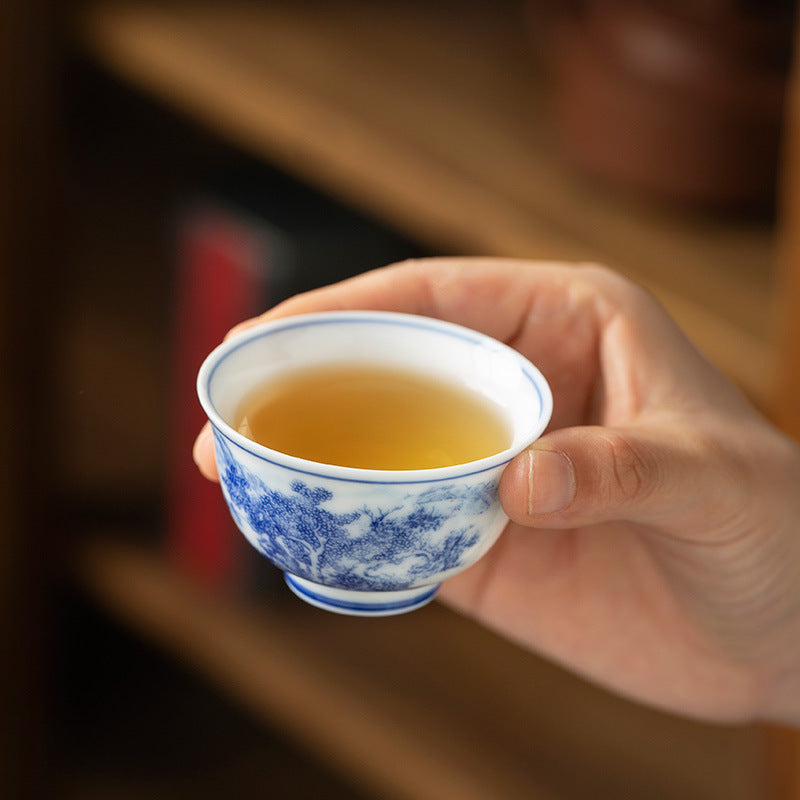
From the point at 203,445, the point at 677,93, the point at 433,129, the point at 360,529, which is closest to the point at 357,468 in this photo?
the point at 360,529

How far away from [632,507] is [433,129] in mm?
733

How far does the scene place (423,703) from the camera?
1.55 m

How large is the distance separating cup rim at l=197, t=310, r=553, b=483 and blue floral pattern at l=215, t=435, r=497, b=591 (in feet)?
0.04

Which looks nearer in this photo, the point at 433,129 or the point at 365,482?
the point at 365,482

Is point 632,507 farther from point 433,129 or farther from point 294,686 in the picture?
point 294,686

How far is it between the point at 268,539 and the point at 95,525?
1204mm

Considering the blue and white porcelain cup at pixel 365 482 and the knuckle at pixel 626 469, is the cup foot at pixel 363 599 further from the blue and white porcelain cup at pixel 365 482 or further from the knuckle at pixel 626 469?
the knuckle at pixel 626 469

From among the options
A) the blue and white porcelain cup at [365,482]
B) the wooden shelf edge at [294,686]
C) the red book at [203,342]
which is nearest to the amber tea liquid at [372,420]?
the blue and white porcelain cup at [365,482]

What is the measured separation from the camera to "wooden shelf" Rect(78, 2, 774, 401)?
3.76 ft

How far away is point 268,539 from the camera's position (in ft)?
2.06

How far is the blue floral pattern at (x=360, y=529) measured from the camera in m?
0.58

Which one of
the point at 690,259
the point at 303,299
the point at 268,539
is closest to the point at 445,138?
the point at 690,259

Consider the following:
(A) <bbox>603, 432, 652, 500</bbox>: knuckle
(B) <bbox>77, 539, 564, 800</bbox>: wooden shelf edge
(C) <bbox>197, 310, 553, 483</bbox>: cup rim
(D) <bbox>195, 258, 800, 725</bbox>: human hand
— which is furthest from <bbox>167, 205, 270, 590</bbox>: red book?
(A) <bbox>603, 432, 652, 500</bbox>: knuckle

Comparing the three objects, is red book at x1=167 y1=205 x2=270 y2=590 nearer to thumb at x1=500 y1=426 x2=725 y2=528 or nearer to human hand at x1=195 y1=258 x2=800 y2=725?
human hand at x1=195 y1=258 x2=800 y2=725
